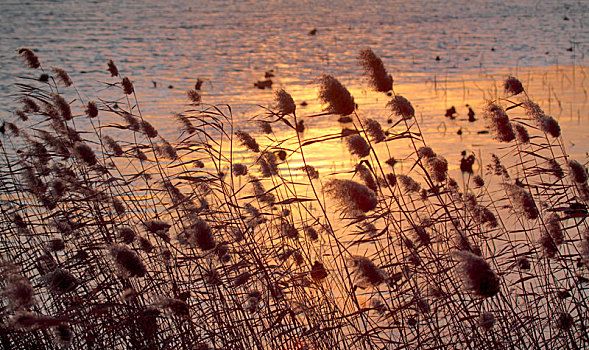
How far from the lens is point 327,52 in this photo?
18109 mm

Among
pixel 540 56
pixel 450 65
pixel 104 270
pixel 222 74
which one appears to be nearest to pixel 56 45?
pixel 222 74

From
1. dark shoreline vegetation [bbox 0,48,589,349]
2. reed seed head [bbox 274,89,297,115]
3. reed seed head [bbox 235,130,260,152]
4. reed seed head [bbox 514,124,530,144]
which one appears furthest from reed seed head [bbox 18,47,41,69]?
reed seed head [bbox 514,124,530,144]

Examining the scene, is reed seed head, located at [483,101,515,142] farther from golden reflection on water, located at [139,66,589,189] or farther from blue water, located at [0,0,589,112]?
blue water, located at [0,0,589,112]

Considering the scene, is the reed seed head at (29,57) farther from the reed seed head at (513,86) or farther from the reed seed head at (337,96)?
the reed seed head at (513,86)

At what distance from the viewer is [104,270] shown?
12.4 feet

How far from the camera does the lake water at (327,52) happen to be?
436 inches

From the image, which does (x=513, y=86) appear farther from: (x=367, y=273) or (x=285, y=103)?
(x=367, y=273)

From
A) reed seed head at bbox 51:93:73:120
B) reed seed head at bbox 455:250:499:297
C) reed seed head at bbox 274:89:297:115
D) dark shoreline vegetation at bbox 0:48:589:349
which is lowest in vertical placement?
dark shoreline vegetation at bbox 0:48:589:349

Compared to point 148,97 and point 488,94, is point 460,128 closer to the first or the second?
point 488,94

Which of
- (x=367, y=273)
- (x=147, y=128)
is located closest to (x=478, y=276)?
(x=367, y=273)

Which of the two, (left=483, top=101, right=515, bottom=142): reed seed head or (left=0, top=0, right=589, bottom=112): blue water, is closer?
(left=483, top=101, right=515, bottom=142): reed seed head

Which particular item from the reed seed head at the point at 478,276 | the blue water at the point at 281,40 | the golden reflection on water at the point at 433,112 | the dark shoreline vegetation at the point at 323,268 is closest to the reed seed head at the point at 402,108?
the dark shoreline vegetation at the point at 323,268

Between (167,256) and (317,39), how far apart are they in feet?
59.8

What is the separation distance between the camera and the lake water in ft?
36.3
